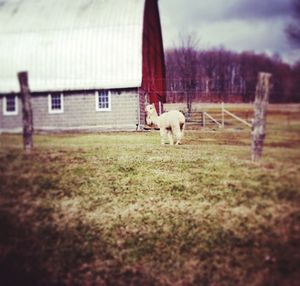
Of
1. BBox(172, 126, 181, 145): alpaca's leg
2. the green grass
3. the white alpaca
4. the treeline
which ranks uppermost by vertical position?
the treeline

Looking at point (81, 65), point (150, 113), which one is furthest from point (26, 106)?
point (150, 113)

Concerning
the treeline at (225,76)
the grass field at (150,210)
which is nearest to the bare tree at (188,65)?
the treeline at (225,76)

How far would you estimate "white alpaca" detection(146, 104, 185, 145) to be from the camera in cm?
479

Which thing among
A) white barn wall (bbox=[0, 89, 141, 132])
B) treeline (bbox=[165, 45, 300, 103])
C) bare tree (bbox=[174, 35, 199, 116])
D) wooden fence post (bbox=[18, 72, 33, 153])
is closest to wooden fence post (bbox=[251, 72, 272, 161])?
treeline (bbox=[165, 45, 300, 103])

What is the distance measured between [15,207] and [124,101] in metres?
2.19

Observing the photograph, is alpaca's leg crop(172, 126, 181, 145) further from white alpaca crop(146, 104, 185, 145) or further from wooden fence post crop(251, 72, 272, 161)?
wooden fence post crop(251, 72, 272, 161)

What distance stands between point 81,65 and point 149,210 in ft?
7.06

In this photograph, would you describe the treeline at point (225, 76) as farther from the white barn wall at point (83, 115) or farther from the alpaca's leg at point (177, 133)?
the white barn wall at point (83, 115)

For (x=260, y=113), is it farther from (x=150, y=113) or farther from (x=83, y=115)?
(x=83, y=115)

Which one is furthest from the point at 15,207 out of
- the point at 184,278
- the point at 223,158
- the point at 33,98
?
the point at 223,158

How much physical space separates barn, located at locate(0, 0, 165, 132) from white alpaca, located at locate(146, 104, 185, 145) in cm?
11

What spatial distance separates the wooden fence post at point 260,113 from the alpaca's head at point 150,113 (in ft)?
4.12

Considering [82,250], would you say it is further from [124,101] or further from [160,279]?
[124,101]

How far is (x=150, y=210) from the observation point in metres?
5.09
